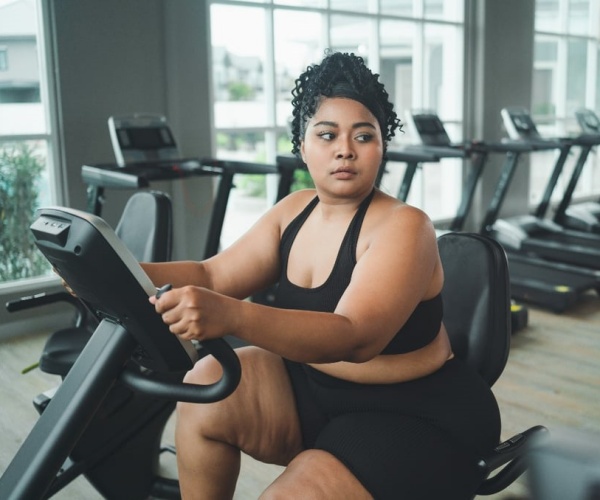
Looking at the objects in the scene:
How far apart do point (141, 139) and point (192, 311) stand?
3.01 metres

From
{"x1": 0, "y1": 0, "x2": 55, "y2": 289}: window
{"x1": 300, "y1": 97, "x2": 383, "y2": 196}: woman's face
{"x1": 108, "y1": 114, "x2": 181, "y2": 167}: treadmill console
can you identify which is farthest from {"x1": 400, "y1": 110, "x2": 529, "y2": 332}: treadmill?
{"x1": 300, "y1": 97, "x2": 383, "y2": 196}: woman's face

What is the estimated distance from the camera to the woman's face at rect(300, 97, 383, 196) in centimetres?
134

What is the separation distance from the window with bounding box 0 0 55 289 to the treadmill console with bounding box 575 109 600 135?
4802 mm

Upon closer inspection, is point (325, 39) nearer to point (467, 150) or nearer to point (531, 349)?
point (467, 150)

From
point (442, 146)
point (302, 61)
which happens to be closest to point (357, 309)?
point (442, 146)

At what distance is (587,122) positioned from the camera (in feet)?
21.7

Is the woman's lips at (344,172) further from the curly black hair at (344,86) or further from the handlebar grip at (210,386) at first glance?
the handlebar grip at (210,386)

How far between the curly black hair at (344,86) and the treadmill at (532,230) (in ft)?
14.0

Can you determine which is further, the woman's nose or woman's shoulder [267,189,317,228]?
woman's shoulder [267,189,317,228]

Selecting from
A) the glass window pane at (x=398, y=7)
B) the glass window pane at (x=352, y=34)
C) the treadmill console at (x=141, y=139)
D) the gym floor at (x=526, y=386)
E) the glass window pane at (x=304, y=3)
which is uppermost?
the glass window pane at (x=398, y=7)

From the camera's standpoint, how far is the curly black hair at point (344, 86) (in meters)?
1.37

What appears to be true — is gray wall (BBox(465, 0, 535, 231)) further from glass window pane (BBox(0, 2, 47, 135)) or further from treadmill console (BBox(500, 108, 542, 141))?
glass window pane (BBox(0, 2, 47, 135))

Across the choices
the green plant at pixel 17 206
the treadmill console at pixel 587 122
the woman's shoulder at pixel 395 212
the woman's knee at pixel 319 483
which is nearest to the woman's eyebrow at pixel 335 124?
the woman's shoulder at pixel 395 212

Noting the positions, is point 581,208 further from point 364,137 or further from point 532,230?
point 364,137
